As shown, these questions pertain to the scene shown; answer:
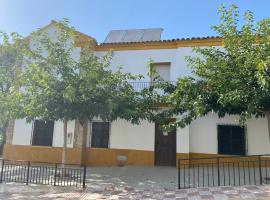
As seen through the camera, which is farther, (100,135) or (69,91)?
(100,135)

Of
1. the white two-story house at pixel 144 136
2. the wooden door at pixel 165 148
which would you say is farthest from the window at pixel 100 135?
the wooden door at pixel 165 148

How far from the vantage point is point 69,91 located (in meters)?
9.02

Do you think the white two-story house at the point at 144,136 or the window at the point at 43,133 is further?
the window at the point at 43,133

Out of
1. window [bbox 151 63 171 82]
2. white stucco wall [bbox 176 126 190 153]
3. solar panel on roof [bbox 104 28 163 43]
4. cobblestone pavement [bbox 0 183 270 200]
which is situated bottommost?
cobblestone pavement [bbox 0 183 270 200]

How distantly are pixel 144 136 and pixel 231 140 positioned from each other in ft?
13.9

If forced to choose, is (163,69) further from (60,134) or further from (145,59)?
(60,134)

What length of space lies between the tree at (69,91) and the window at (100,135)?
3.10 meters

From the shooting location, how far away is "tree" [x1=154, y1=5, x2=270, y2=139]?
27.1 ft

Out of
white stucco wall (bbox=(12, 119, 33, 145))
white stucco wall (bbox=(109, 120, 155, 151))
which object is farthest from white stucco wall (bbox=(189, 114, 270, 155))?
white stucco wall (bbox=(12, 119, 33, 145))

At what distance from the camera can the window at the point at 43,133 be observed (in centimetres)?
1383

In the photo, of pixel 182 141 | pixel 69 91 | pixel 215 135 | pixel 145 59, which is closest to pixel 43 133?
pixel 69 91

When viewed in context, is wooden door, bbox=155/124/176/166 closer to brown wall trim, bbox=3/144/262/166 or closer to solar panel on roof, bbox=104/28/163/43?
brown wall trim, bbox=3/144/262/166

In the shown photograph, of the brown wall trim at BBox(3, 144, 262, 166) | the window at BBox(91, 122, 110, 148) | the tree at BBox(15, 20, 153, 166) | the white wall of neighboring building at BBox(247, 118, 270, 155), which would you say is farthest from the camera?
the window at BBox(91, 122, 110, 148)

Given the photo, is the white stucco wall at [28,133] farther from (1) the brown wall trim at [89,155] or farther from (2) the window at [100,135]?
(2) the window at [100,135]
